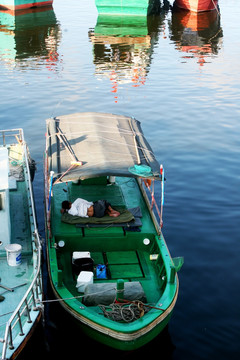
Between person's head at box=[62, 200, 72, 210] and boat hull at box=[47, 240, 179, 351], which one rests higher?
person's head at box=[62, 200, 72, 210]

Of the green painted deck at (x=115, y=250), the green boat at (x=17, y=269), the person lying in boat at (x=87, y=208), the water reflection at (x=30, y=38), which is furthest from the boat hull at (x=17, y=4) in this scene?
the person lying in boat at (x=87, y=208)

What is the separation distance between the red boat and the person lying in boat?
58.4m

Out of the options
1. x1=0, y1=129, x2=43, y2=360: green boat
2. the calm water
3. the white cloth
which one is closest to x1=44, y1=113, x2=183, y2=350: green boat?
the white cloth

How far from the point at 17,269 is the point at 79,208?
3.48 metres

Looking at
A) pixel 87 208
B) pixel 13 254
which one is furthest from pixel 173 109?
pixel 13 254

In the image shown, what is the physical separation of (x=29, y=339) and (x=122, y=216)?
583 cm

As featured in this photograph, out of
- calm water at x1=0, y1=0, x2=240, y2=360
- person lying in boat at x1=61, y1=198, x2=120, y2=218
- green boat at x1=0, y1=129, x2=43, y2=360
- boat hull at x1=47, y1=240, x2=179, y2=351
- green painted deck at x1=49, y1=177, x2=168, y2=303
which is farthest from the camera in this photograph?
person lying in boat at x1=61, y1=198, x2=120, y2=218

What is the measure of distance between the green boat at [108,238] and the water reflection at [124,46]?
716 inches

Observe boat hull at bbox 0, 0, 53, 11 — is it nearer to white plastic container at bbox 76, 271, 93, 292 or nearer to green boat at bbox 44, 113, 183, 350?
green boat at bbox 44, 113, 183, 350

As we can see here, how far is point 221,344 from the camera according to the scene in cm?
1330

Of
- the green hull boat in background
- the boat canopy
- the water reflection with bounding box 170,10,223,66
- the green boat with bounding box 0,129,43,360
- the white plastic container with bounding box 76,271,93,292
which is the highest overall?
the green hull boat in background

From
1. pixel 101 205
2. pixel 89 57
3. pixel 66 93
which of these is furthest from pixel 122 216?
pixel 89 57

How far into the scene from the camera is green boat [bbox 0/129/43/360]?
10.5 metres

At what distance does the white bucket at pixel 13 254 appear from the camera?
1284 cm
